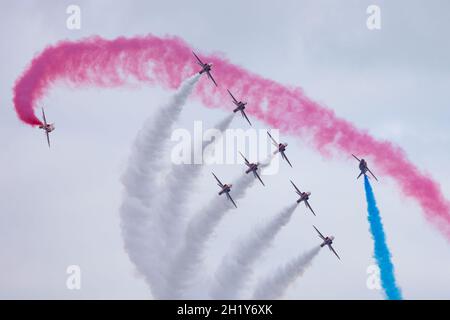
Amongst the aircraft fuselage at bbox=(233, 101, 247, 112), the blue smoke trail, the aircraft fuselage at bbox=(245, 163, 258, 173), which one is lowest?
the blue smoke trail

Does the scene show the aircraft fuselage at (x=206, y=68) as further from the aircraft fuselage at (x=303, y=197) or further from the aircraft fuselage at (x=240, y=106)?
the aircraft fuselage at (x=303, y=197)

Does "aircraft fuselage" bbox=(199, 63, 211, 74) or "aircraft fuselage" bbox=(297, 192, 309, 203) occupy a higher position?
"aircraft fuselage" bbox=(199, 63, 211, 74)

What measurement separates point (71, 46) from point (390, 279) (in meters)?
39.0

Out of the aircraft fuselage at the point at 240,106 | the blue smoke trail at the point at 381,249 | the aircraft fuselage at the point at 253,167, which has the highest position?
the aircraft fuselage at the point at 240,106

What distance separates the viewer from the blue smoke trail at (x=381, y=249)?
11131 centimetres

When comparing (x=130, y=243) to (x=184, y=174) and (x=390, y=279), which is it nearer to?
(x=184, y=174)

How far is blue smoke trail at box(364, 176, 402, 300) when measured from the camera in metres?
111

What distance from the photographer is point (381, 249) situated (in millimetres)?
112938

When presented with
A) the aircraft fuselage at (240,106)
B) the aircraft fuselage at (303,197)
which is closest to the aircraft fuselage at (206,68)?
the aircraft fuselage at (240,106)

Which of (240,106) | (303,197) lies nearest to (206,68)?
(240,106)

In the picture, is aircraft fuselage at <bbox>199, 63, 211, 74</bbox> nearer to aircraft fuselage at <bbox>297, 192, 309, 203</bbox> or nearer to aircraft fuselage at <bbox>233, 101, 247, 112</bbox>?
aircraft fuselage at <bbox>233, 101, 247, 112</bbox>

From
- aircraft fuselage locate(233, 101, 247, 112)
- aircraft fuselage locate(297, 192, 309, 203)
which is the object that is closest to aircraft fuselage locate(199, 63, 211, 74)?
aircraft fuselage locate(233, 101, 247, 112)

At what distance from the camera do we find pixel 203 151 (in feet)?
382
